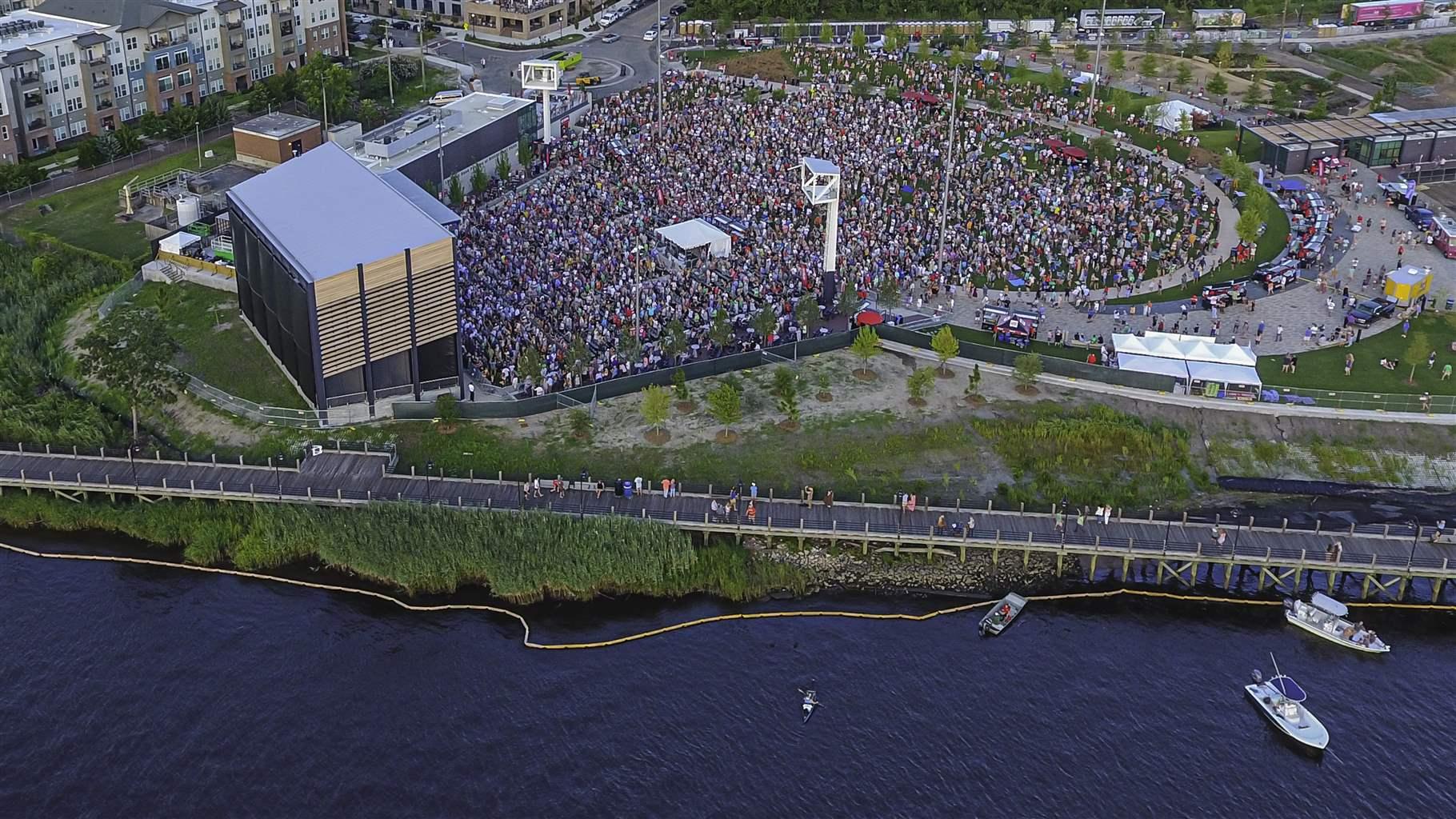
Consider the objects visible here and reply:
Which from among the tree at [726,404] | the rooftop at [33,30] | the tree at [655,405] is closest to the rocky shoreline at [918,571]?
the tree at [726,404]

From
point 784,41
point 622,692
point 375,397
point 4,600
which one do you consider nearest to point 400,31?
point 784,41

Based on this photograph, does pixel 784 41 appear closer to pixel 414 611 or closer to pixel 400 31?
pixel 400 31

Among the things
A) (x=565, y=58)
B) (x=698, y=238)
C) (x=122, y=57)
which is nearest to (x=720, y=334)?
(x=698, y=238)

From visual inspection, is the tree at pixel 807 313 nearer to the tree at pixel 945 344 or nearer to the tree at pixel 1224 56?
the tree at pixel 945 344

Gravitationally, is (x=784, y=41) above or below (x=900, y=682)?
above

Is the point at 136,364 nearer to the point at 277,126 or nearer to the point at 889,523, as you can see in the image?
the point at 889,523

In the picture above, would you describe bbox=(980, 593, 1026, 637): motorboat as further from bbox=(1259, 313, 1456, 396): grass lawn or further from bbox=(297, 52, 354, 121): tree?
bbox=(297, 52, 354, 121): tree
